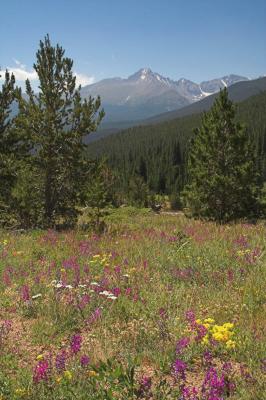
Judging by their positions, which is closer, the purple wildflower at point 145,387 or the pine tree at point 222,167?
the purple wildflower at point 145,387

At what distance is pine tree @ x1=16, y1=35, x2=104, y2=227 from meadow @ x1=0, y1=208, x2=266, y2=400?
9.41 m

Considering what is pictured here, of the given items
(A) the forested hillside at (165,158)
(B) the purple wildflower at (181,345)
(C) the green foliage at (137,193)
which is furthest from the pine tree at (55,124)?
(A) the forested hillside at (165,158)

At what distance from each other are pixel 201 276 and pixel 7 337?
346 centimetres

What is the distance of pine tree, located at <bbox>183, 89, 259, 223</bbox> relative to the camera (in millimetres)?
31953

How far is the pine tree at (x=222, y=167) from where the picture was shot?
31953 mm

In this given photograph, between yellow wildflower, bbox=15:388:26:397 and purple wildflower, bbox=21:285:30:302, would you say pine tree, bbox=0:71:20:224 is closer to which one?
purple wildflower, bbox=21:285:30:302

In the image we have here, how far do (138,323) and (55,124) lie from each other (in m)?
14.3

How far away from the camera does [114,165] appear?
158m

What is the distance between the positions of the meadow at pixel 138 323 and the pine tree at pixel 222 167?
22.9 metres

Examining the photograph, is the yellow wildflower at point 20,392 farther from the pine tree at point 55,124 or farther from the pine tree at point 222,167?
the pine tree at point 222,167

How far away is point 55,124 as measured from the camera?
18578mm

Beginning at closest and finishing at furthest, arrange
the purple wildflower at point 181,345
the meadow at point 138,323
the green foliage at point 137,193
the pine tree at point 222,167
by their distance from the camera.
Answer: the meadow at point 138,323 < the purple wildflower at point 181,345 < the pine tree at point 222,167 < the green foliage at point 137,193

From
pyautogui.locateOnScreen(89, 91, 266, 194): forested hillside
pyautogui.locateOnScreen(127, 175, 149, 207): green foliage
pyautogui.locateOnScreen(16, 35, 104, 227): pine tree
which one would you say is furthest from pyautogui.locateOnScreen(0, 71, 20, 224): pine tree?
pyautogui.locateOnScreen(89, 91, 266, 194): forested hillside

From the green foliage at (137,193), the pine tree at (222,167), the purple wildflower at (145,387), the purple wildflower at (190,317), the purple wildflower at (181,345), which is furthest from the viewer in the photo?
the green foliage at (137,193)
